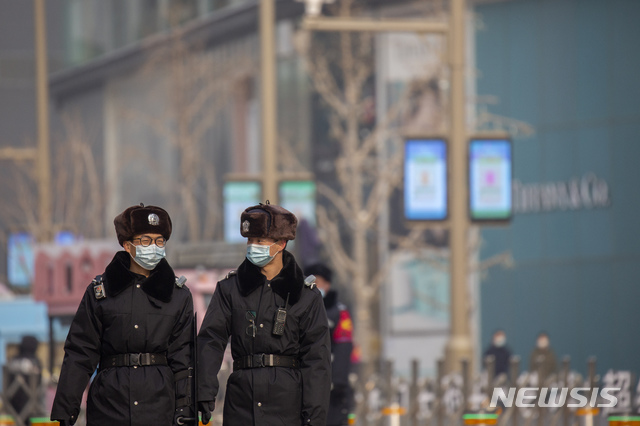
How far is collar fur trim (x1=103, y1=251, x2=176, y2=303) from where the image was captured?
718 cm

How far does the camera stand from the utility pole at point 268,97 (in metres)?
18.2

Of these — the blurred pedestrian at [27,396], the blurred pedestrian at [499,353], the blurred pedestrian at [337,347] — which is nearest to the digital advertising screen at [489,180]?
the blurred pedestrian at [337,347]

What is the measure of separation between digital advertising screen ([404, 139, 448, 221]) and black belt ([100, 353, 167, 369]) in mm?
8829

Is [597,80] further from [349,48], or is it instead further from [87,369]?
[87,369]

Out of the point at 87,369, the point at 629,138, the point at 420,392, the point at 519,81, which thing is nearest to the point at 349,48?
the point at 519,81

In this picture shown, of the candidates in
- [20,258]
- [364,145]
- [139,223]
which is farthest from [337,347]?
[20,258]

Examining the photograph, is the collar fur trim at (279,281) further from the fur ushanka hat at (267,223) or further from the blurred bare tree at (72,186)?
the blurred bare tree at (72,186)

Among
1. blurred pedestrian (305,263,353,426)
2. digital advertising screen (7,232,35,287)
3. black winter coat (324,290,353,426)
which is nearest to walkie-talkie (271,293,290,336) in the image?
blurred pedestrian (305,263,353,426)

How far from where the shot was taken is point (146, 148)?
39.3 m

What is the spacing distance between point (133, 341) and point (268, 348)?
2.39 feet

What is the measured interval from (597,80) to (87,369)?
72.5ft

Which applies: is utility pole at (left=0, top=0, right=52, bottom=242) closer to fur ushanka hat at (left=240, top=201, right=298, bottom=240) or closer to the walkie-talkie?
fur ushanka hat at (left=240, top=201, right=298, bottom=240)

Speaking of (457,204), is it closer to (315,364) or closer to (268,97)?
(268,97)

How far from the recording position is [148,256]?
23.5 feet
